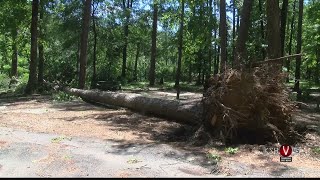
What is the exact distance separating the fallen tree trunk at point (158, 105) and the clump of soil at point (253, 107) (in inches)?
52.2

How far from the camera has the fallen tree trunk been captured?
1063cm

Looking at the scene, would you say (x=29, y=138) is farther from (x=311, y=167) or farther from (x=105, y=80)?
(x=105, y=80)

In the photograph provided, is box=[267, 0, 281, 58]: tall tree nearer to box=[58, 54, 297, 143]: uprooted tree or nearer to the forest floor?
box=[58, 54, 297, 143]: uprooted tree

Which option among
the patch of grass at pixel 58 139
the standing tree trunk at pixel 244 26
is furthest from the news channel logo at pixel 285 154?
the standing tree trunk at pixel 244 26

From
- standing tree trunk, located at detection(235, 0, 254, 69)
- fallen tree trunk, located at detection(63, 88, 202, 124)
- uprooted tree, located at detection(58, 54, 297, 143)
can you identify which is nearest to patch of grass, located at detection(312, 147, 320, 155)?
uprooted tree, located at detection(58, 54, 297, 143)

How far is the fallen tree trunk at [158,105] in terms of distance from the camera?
10633 millimetres

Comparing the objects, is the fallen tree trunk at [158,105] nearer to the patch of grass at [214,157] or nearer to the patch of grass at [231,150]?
the patch of grass at [231,150]

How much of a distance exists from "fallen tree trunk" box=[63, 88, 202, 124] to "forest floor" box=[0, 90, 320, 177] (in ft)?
1.51

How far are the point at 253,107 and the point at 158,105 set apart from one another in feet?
14.9

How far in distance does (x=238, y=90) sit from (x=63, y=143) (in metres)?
4.08

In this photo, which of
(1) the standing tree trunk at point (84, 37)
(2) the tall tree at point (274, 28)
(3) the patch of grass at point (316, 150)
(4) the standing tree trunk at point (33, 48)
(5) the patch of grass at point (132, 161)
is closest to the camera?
(5) the patch of grass at point (132, 161)

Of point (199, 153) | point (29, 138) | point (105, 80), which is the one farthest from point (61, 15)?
point (199, 153)

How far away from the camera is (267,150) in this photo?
7.81 meters

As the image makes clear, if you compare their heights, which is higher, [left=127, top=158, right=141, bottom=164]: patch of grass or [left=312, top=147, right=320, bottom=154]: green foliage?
[left=312, top=147, right=320, bottom=154]: green foliage
